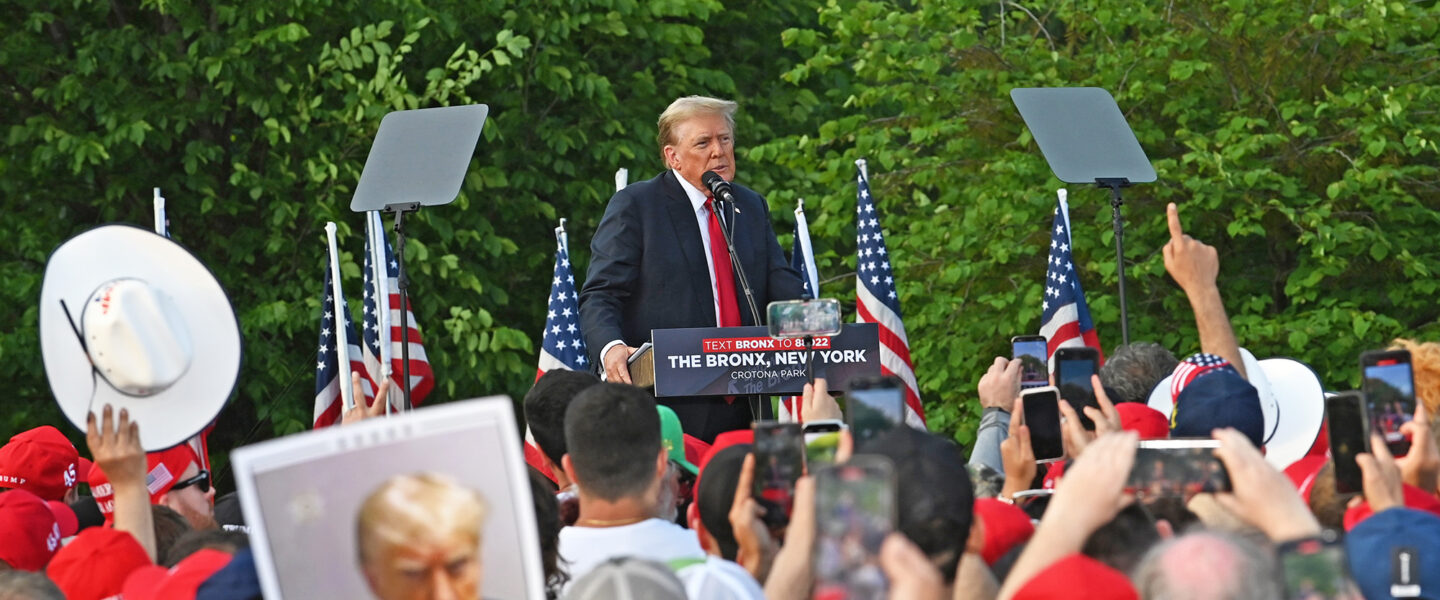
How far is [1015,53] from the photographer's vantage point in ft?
38.7

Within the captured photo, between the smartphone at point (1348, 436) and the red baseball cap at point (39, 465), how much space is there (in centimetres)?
410

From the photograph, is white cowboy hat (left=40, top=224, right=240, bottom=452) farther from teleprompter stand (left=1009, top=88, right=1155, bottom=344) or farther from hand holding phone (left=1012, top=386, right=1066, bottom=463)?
teleprompter stand (left=1009, top=88, right=1155, bottom=344)

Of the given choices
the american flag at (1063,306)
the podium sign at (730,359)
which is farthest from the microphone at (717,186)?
the american flag at (1063,306)

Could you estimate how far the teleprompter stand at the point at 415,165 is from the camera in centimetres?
712

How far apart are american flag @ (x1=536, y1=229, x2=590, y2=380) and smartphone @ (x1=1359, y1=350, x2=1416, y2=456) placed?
4.76 m

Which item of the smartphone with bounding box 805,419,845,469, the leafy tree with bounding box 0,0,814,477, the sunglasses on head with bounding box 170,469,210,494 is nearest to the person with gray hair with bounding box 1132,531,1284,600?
the smartphone with bounding box 805,419,845,469

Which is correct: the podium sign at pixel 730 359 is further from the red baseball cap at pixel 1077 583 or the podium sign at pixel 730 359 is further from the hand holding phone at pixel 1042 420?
the red baseball cap at pixel 1077 583

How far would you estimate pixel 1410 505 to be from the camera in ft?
10.9

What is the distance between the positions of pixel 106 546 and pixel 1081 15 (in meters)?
9.06

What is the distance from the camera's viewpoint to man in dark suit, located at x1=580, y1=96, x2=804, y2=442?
20.7 ft

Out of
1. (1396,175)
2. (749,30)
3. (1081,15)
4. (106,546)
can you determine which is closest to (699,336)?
(106,546)

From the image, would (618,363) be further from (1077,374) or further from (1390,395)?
(1390,395)

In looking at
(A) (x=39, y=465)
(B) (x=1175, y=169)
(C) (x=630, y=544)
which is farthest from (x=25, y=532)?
(B) (x=1175, y=169)

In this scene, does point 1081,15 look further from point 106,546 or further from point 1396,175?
point 106,546
